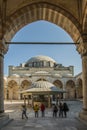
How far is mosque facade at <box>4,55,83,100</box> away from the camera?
73062 mm

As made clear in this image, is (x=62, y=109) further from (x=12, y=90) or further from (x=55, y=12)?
(x=12, y=90)

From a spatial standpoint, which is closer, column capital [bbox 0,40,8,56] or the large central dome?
column capital [bbox 0,40,8,56]

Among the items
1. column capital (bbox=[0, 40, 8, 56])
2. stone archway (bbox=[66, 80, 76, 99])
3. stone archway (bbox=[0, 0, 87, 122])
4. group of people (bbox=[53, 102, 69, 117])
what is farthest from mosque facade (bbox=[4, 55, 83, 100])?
column capital (bbox=[0, 40, 8, 56])

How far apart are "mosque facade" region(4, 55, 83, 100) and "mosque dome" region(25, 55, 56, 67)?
0.44 metres

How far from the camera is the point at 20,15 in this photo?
14.7m

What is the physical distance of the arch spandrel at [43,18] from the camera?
1446 cm

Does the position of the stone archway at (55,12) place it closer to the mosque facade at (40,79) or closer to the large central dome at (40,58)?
the mosque facade at (40,79)

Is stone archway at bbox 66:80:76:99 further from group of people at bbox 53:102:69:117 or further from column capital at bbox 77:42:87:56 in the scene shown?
column capital at bbox 77:42:87:56

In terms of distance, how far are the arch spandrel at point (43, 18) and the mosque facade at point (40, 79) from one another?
51948 mm

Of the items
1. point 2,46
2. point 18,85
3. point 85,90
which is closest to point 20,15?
point 2,46

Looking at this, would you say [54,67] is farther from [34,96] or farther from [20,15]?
[20,15]

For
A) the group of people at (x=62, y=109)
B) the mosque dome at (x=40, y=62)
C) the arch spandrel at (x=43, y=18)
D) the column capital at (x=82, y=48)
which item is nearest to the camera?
the column capital at (x=82, y=48)

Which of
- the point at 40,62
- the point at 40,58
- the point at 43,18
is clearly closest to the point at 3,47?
the point at 43,18

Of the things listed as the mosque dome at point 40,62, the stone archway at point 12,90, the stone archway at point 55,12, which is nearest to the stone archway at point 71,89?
the mosque dome at point 40,62
